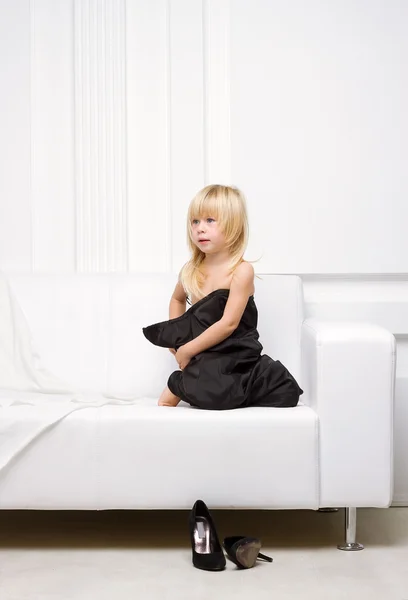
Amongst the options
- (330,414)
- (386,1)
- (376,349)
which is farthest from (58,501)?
(386,1)

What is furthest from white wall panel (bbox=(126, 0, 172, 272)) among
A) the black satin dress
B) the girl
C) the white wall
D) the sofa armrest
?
the sofa armrest

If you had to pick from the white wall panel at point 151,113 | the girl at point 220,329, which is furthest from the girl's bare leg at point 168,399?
the white wall panel at point 151,113

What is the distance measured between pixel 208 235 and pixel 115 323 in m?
0.53

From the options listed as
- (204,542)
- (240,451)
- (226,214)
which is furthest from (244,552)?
(226,214)

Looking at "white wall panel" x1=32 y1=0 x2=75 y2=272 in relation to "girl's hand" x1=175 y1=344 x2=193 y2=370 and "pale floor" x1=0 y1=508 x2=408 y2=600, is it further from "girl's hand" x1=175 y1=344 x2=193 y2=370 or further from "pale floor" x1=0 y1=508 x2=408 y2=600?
"pale floor" x1=0 y1=508 x2=408 y2=600

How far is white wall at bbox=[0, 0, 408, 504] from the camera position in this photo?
10.0ft

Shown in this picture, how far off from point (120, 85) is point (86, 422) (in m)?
1.46

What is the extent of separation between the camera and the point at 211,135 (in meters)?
3.07

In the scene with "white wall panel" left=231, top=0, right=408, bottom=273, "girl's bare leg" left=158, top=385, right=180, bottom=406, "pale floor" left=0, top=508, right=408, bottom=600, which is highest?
"white wall panel" left=231, top=0, right=408, bottom=273

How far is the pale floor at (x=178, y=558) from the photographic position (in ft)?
6.24

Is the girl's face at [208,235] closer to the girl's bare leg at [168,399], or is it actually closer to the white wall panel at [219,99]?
the girl's bare leg at [168,399]

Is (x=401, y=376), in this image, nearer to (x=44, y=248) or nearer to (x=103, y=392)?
(x=103, y=392)

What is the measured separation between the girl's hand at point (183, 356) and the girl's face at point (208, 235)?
31 cm

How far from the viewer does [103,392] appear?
2.65 meters
